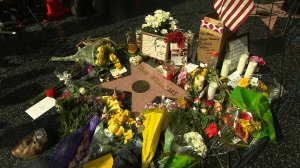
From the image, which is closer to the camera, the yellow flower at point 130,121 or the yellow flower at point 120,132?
the yellow flower at point 120,132

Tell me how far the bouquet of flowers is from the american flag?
2.25 feet

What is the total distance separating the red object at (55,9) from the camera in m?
5.04

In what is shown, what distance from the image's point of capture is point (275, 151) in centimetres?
288

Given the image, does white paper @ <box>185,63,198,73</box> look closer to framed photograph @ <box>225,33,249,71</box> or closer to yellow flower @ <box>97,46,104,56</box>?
framed photograph @ <box>225,33,249,71</box>

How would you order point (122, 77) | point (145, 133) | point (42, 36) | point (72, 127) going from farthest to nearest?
point (42, 36) → point (122, 77) → point (72, 127) → point (145, 133)

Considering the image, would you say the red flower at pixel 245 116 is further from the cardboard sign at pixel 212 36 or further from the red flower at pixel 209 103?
the cardboard sign at pixel 212 36

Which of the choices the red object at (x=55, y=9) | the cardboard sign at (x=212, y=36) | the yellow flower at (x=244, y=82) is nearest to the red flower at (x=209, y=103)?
the yellow flower at (x=244, y=82)

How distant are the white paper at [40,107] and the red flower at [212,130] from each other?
1918mm

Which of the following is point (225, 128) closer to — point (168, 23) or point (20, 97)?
point (168, 23)

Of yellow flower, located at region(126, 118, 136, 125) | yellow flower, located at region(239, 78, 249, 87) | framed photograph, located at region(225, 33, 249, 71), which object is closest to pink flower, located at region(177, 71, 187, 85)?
framed photograph, located at region(225, 33, 249, 71)

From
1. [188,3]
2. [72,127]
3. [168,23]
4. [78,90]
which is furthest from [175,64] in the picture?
[188,3]

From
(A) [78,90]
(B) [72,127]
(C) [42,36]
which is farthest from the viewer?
(C) [42,36]

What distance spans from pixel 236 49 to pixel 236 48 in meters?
0.01

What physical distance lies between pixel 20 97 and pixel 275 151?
3155mm
